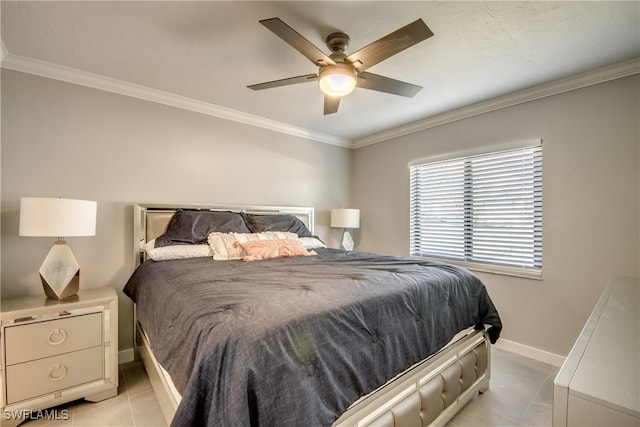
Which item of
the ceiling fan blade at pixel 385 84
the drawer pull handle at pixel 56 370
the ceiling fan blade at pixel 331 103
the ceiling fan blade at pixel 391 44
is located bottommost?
the drawer pull handle at pixel 56 370

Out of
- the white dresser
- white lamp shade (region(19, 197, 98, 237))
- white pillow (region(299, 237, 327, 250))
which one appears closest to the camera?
the white dresser

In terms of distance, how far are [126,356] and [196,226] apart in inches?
51.5

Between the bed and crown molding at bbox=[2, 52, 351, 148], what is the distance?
151 centimetres

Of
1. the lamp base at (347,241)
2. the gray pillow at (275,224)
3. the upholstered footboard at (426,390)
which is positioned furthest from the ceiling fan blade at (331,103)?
the lamp base at (347,241)

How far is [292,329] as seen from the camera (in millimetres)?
992

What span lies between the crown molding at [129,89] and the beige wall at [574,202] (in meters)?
2.44

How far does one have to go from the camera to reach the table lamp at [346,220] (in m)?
3.84

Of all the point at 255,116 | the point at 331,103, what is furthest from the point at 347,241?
the point at 331,103

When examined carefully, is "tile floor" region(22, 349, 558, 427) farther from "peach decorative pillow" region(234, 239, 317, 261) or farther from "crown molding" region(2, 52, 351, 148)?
"crown molding" region(2, 52, 351, 148)

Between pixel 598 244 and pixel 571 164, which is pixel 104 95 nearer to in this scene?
pixel 571 164

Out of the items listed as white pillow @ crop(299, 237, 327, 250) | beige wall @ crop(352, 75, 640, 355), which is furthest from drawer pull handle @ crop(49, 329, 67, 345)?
beige wall @ crop(352, 75, 640, 355)

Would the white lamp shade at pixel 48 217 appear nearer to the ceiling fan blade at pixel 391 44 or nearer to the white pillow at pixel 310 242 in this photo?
A: the white pillow at pixel 310 242

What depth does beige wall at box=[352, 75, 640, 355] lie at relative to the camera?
7.04ft

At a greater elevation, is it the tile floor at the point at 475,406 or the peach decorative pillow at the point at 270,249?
the peach decorative pillow at the point at 270,249
